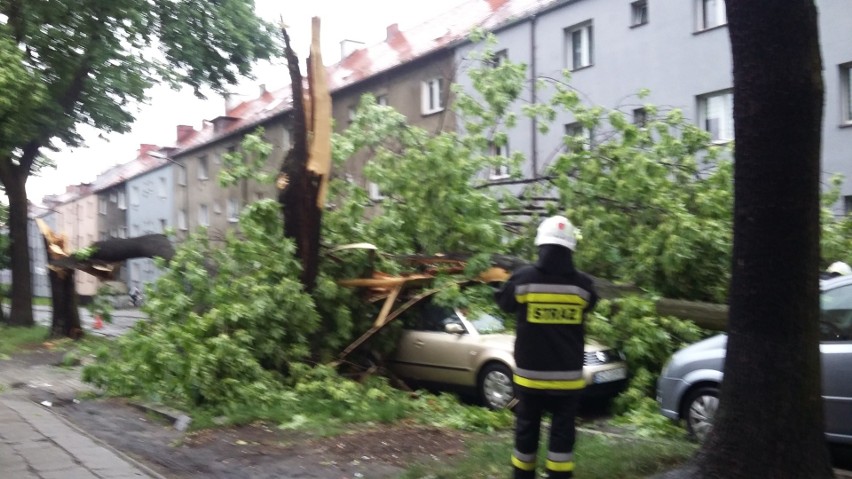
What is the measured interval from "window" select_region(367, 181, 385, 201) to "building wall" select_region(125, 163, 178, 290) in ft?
119

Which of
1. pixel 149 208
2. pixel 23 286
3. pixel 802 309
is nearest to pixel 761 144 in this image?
pixel 802 309

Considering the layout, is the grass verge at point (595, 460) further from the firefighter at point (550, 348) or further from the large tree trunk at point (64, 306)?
the large tree trunk at point (64, 306)

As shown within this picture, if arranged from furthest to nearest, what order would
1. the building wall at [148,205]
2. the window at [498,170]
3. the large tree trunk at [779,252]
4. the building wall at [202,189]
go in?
the building wall at [148,205] < the building wall at [202,189] < the window at [498,170] < the large tree trunk at [779,252]

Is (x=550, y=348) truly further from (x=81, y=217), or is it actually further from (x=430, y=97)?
(x=81, y=217)

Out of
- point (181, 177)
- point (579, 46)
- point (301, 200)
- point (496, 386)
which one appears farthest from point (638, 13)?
point (181, 177)

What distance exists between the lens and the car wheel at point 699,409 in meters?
7.30

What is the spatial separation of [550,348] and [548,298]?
0.96 ft

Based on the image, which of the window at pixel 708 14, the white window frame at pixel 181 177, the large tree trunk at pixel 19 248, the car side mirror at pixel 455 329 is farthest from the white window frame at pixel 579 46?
the white window frame at pixel 181 177

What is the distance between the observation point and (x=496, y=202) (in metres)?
12.1

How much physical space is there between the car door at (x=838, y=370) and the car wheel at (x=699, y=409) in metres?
1.00

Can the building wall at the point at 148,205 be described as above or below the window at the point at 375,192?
above

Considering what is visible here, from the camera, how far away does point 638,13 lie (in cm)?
2131

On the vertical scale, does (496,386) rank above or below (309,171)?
below

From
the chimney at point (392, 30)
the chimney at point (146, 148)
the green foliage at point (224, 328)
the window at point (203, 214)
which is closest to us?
the green foliage at point (224, 328)
